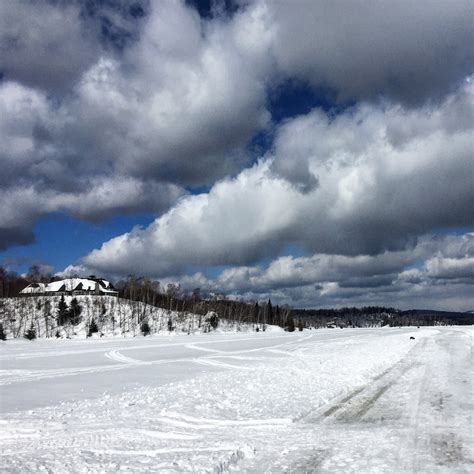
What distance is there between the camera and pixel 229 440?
8.80m

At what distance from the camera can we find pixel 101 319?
10038cm

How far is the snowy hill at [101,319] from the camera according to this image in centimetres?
8769

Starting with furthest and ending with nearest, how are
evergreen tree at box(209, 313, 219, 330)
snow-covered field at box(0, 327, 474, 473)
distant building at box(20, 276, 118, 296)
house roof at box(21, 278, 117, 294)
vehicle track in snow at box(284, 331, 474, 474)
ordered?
house roof at box(21, 278, 117, 294)
distant building at box(20, 276, 118, 296)
evergreen tree at box(209, 313, 219, 330)
snow-covered field at box(0, 327, 474, 473)
vehicle track in snow at box(284, 331, 474, 474)

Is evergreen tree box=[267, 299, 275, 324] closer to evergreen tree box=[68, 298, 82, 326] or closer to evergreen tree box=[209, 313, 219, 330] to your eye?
evergreen tree box=[209, 313, 219, 330]

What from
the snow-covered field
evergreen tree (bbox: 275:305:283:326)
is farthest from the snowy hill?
the snow-covered field

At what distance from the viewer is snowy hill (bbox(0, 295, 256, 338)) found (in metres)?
87.7

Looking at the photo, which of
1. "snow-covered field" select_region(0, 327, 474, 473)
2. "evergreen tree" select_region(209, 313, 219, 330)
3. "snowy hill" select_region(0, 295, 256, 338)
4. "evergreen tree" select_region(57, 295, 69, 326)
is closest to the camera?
"snow-covered field" select_region(0, 327, 474, 473)

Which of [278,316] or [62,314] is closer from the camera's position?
[62,314]

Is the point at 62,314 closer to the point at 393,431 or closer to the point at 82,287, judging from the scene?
the point at 82,287

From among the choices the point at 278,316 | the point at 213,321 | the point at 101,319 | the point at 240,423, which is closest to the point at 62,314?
the point at 101,319

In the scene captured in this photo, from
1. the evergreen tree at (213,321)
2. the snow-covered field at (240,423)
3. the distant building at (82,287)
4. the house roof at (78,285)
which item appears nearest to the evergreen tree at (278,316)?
the evergreen tree at (213,321)

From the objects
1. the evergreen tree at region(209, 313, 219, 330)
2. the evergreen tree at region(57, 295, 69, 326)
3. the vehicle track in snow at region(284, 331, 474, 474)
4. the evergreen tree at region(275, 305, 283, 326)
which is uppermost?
the evergreen tree at region(57, 295, 69, 326)

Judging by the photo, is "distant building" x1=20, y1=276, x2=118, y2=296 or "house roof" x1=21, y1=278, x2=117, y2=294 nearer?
"distant building" x1=20, y1=276, x2=118, y2=296

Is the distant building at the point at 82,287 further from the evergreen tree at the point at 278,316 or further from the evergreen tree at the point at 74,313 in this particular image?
the evergreen tree at the point at 278,316
